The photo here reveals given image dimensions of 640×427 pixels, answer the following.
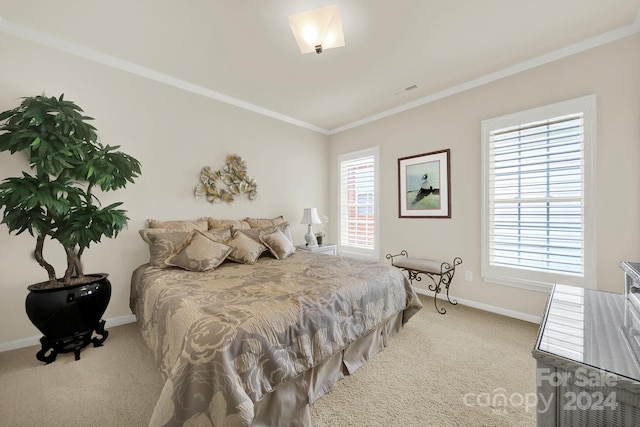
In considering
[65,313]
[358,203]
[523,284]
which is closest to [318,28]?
[358,203]

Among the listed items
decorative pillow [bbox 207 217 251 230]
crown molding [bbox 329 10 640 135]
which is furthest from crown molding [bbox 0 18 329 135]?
crown molding [bbox 329 10 640 135]

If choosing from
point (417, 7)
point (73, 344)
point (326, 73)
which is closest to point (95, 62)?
point (326, 73)

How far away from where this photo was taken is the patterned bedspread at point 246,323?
1076 mm

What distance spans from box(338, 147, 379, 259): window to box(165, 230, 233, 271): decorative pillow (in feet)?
8.21

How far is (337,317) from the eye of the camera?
1693 millimetres

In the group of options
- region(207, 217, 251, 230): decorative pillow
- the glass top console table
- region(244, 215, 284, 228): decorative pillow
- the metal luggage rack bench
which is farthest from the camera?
region(244, 215, 284, 228): decorative pillow

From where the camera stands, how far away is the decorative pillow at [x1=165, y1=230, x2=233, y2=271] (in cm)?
234

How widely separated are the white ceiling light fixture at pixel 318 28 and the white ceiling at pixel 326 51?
Result: 4.5 inches

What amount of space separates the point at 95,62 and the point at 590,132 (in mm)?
4915

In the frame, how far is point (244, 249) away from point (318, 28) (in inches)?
84.8

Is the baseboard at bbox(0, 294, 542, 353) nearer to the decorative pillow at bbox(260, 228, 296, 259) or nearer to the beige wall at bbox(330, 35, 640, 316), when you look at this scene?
the beige wall at bbox(330, 35, 640, 316)

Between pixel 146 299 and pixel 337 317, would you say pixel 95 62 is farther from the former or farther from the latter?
pixel 337 317

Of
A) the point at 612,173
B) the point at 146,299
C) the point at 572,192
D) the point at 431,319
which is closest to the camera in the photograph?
the point at 146,299

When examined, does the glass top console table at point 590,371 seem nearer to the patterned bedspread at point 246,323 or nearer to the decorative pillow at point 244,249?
the patterned bedspread at point 246,323
